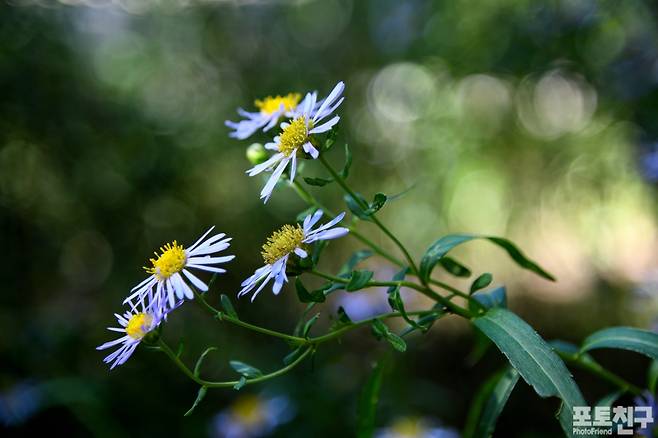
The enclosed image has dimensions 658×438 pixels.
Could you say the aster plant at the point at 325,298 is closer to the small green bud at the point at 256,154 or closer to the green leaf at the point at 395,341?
the green leaf at the point at 395,341

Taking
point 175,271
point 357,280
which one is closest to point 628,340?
point 357,280

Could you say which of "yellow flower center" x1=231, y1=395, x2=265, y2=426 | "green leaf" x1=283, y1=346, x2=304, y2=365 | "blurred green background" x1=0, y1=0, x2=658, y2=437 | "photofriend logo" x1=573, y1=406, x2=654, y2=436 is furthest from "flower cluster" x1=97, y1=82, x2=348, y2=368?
"yellow flower center" x1=231, y1=395, x2=265, y2=426

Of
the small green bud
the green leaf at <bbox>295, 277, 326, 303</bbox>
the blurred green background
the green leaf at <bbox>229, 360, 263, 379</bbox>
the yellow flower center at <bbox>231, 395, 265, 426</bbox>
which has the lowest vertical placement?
the green leaf at <bbox>229, 360, 263, 379</bbox>

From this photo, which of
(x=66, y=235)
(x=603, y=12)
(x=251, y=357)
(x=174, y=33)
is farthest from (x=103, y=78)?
(x=603, y=12)

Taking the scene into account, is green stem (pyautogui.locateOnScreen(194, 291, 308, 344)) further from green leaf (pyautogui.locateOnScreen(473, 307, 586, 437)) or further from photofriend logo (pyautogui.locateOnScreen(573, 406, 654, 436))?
photofriend logo (pyautogui.locateOnScreen(573, 406, 654, 436))

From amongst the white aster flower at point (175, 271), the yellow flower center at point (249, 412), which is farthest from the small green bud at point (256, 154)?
the yellow flower center at point (249, 412)

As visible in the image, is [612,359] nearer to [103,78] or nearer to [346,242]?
[346,242]

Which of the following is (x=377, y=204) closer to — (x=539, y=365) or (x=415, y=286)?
(x=415, y=286)
